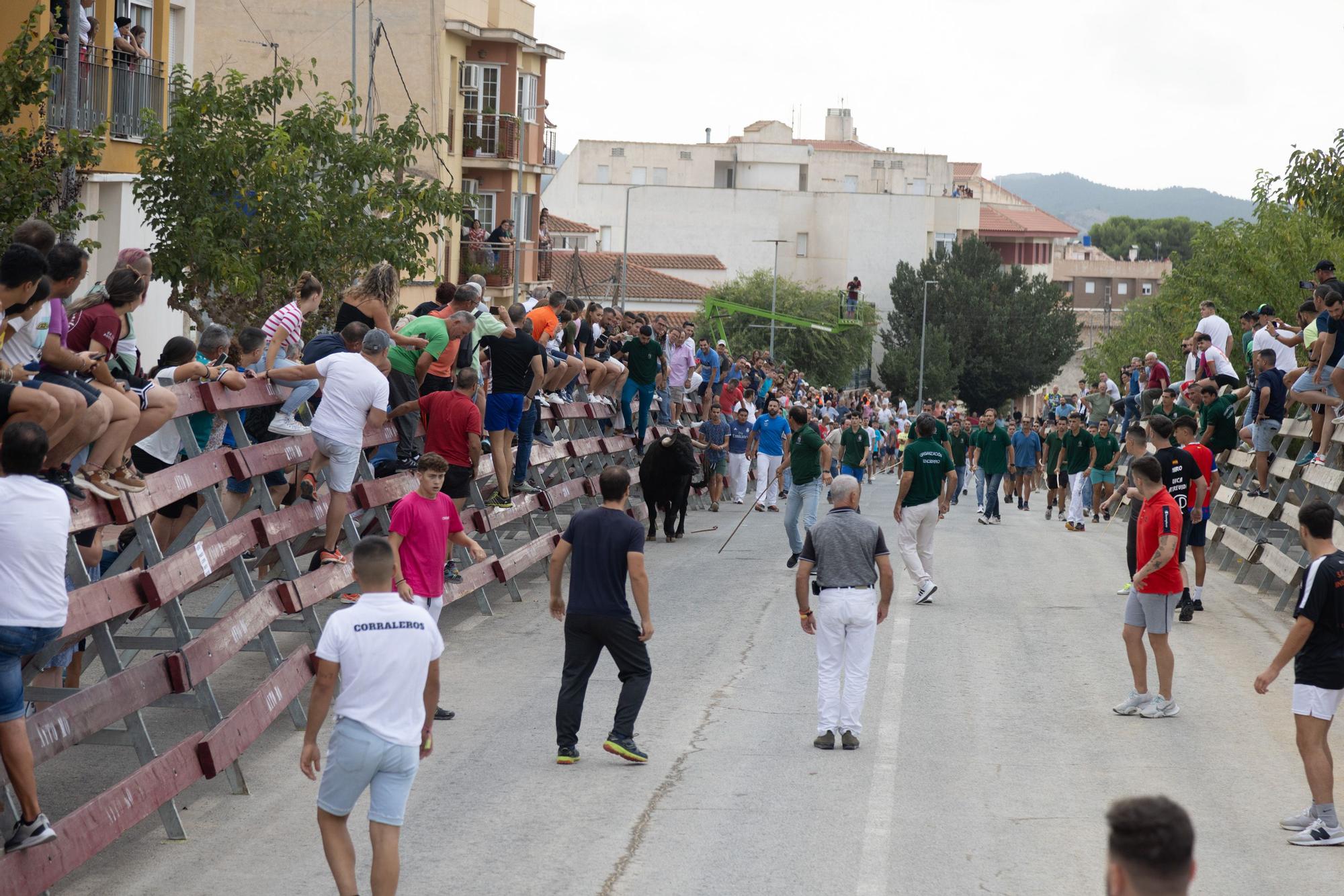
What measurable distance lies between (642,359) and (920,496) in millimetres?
7132

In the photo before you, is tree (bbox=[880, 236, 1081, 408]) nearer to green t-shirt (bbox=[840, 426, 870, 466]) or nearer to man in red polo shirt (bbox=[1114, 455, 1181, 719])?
green t-shirt (bbox=[840, 426, 870, 466])

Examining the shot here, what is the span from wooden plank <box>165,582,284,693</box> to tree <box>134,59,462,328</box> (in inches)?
372

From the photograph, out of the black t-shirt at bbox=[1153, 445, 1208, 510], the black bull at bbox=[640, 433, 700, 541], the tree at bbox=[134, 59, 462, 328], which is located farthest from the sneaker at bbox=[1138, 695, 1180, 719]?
the tree at bbox=[134, 59, 462, 328]

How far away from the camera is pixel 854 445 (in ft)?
71.6

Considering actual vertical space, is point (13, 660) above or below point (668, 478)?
above

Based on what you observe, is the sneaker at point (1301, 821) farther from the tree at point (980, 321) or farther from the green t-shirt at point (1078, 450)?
the tree at point (980, 321)

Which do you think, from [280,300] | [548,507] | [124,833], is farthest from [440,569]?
[280,300]

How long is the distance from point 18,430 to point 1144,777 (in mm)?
7190

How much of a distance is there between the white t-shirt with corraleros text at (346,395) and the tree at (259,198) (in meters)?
7.76

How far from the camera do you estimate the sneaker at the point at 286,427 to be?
38.8 ft

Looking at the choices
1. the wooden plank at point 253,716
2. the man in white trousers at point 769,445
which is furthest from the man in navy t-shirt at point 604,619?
the man in white trousers at point 769,445

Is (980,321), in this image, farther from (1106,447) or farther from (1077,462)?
(1106,447)

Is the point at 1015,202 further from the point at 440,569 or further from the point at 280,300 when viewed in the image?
the point at 440,569

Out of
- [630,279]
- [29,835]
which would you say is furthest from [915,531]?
[630,279]
